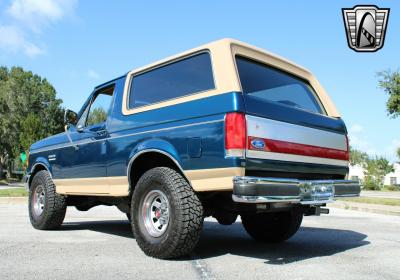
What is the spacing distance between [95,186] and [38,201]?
1898mm

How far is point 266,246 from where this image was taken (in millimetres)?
6012

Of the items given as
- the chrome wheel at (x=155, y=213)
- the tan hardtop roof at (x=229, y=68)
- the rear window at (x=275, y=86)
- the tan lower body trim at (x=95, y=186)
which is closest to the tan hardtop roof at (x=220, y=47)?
the tan hardtop roof at (x=229, y=68)

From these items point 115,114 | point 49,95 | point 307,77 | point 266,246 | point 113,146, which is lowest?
point 266,246

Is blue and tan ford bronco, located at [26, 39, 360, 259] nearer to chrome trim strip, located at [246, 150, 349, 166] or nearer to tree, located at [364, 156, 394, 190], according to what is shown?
chrome trim strip, located at [246, 150, 349, 166]

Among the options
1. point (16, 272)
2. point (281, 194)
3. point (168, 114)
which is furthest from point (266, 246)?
point (16, 272)

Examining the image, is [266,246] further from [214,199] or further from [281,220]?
[214,199]

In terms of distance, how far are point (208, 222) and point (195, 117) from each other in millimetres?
4950

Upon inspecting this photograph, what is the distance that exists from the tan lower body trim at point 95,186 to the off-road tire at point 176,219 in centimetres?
76

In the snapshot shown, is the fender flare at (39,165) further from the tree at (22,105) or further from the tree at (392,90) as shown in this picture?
→ the tree at (22,105)

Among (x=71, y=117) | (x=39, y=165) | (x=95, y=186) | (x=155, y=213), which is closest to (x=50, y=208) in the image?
Answer: (x=39, y=165)

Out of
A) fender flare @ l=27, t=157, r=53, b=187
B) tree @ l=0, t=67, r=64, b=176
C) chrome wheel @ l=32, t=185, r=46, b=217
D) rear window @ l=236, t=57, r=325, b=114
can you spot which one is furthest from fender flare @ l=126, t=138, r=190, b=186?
tree @ l=0, t=67, r=64, b=176

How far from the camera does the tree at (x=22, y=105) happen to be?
171 ft

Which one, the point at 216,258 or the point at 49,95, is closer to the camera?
the point at 216,258

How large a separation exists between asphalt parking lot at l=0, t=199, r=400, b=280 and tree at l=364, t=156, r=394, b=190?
147ft
